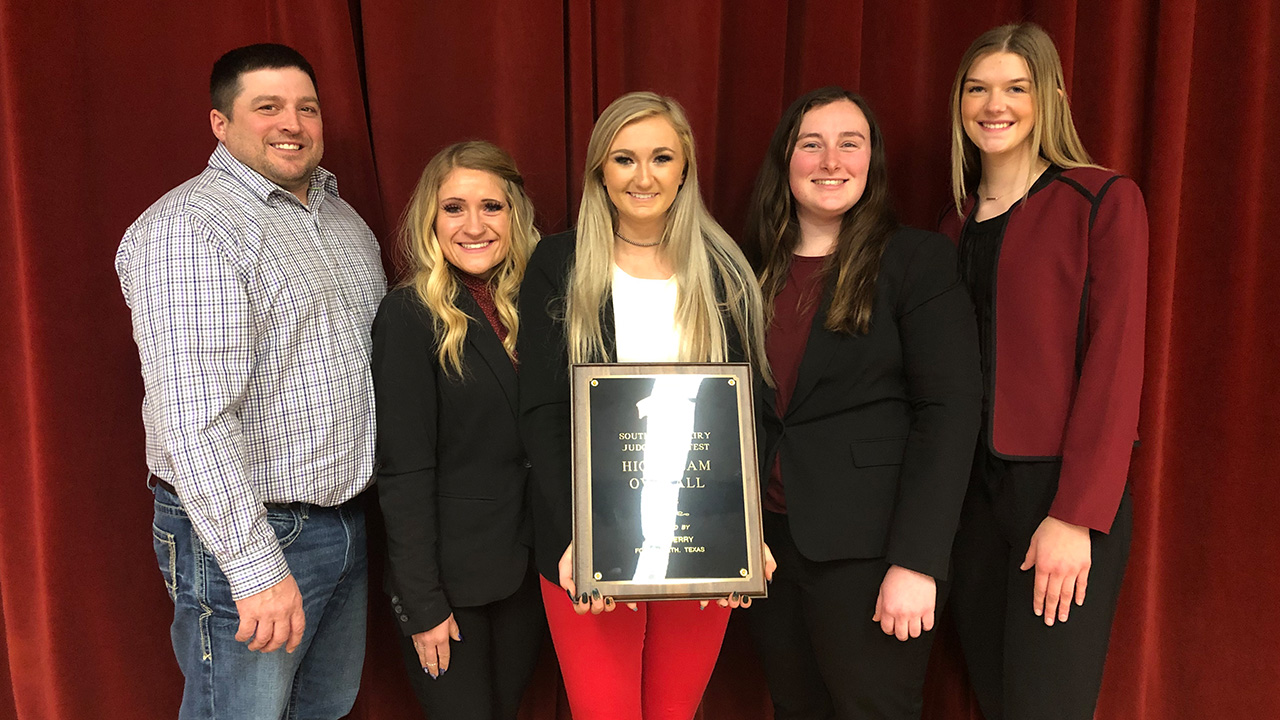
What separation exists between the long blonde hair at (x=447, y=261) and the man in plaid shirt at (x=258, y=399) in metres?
0.20

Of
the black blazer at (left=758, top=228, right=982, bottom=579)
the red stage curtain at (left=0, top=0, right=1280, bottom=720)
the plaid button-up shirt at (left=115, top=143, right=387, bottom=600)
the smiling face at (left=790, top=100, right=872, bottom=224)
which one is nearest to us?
the plaid button-up shirt at (left=115, top=143, right=387, bottom=600)

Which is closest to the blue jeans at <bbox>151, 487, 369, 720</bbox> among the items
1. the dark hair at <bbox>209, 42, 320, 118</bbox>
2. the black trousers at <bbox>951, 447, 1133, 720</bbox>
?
the dark hair at <bbox>209, 42, 320, 118</bbox>

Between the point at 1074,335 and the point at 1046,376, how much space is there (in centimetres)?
11

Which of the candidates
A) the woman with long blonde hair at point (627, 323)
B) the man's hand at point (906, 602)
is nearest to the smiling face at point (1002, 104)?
the woman with long blonde hair at point (627, 323)

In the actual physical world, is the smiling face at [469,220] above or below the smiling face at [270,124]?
below

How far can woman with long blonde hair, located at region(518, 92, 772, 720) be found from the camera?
1.42 m

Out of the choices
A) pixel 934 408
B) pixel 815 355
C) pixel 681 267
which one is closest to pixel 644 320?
pixel 681 267

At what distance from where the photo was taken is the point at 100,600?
1766mm

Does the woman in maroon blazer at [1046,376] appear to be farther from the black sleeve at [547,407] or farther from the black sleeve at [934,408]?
the black sleeve at [547,407]

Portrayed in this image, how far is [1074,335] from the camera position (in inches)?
58.5

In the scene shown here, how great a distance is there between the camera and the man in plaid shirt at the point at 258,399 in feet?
4.23

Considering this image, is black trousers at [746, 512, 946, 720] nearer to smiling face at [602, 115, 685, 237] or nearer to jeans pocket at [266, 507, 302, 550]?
smiling face at [602, 115, 685, 237]

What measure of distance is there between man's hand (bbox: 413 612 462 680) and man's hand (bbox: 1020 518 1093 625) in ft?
4.15

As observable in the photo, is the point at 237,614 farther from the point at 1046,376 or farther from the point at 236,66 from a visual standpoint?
the point at 1046,376
